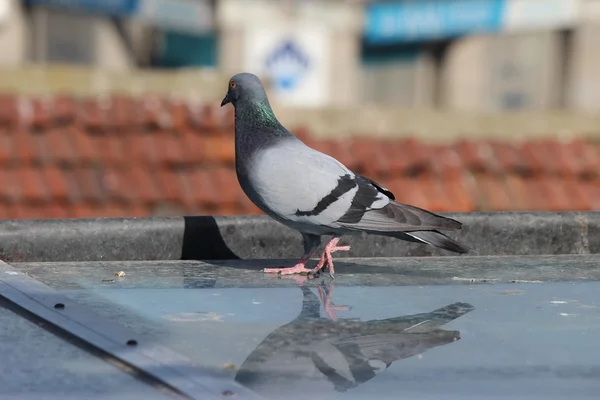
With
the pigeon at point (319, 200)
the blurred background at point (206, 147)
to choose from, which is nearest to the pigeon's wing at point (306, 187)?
the pigeon at point (319, 200)

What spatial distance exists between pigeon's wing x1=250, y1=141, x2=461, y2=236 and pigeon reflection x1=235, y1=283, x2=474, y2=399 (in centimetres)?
88

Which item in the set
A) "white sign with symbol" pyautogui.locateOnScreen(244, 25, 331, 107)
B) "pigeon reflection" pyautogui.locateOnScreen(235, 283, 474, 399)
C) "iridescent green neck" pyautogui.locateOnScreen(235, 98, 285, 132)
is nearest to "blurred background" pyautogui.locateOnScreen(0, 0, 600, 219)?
"iridescent green neck" pyautogui.locateOnScreen(235, 98, 285, 132)

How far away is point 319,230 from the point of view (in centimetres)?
333

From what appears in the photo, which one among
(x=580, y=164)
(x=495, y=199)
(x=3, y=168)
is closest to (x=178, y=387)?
(x=3, y=168)

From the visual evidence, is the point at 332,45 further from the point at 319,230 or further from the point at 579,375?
the point at 579,375

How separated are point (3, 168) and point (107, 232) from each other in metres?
3.19

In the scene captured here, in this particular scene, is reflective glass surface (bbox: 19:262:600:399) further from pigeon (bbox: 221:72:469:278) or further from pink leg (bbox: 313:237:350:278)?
pigeon (bbox: 221:72:469:278)

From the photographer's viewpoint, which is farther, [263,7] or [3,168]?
[263,7]

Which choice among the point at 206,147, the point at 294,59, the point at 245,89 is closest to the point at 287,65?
the point at 294,59

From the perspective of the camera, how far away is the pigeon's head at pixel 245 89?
3.69m

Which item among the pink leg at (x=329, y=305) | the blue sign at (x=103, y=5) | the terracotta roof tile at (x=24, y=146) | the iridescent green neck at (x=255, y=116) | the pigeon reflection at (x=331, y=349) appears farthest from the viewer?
the blue sign at (x=103, y=5)

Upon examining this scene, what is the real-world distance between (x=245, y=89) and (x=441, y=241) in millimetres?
883

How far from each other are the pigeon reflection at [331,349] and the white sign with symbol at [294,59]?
19028 mm

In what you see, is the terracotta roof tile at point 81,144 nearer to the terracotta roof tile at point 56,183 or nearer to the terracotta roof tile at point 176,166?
the terracotta roof tile at point 176,166
